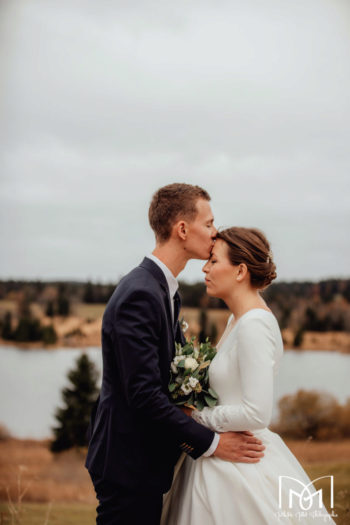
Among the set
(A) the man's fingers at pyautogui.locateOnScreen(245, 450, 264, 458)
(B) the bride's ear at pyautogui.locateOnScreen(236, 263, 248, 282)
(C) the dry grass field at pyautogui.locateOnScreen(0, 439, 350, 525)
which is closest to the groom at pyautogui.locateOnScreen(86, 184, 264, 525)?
(A) the man's fingers at pyautogui.locateOnScreen(245, 450, 264, 458)

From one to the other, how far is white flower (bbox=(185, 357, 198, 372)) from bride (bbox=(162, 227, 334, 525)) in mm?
138

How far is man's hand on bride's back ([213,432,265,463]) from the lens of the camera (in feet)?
7.47

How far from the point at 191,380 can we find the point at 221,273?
549 mm

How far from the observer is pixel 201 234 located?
250 cm

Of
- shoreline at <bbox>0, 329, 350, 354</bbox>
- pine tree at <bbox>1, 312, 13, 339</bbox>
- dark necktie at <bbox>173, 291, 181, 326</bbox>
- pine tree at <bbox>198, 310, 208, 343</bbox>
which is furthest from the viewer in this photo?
pine tree at <bbox>1, 312, 13, 339</bbox>

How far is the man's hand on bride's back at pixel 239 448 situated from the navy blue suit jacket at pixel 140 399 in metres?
0.08

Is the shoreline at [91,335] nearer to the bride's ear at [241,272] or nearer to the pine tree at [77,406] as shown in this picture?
the pine tree at [77,406]

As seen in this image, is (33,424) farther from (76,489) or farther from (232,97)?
(232,97)

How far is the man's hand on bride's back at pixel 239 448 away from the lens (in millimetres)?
2277

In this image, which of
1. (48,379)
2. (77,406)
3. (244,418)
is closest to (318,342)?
(77,406)

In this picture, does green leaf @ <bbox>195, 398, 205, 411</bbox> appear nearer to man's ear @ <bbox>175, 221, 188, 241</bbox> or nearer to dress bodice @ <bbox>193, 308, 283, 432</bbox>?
dress bodice @ <bbox>193, 308, 283, 432</bbox>

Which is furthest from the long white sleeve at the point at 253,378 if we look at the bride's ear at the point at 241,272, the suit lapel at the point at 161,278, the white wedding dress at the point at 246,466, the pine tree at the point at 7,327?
the pine tree at the point at 7,327

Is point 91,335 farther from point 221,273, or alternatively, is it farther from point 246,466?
point 246,466

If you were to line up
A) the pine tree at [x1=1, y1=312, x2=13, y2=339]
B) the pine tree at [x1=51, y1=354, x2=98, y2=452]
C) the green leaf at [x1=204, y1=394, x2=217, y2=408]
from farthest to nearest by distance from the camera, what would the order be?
the pine tree at [x1=1, y1=312, x2=13, y2=339]
the pine tree at [x1=51, y1=354, x2=98, y2=452]
the green leaf at [x1=204, y1=394, x2=217, y2=408]
